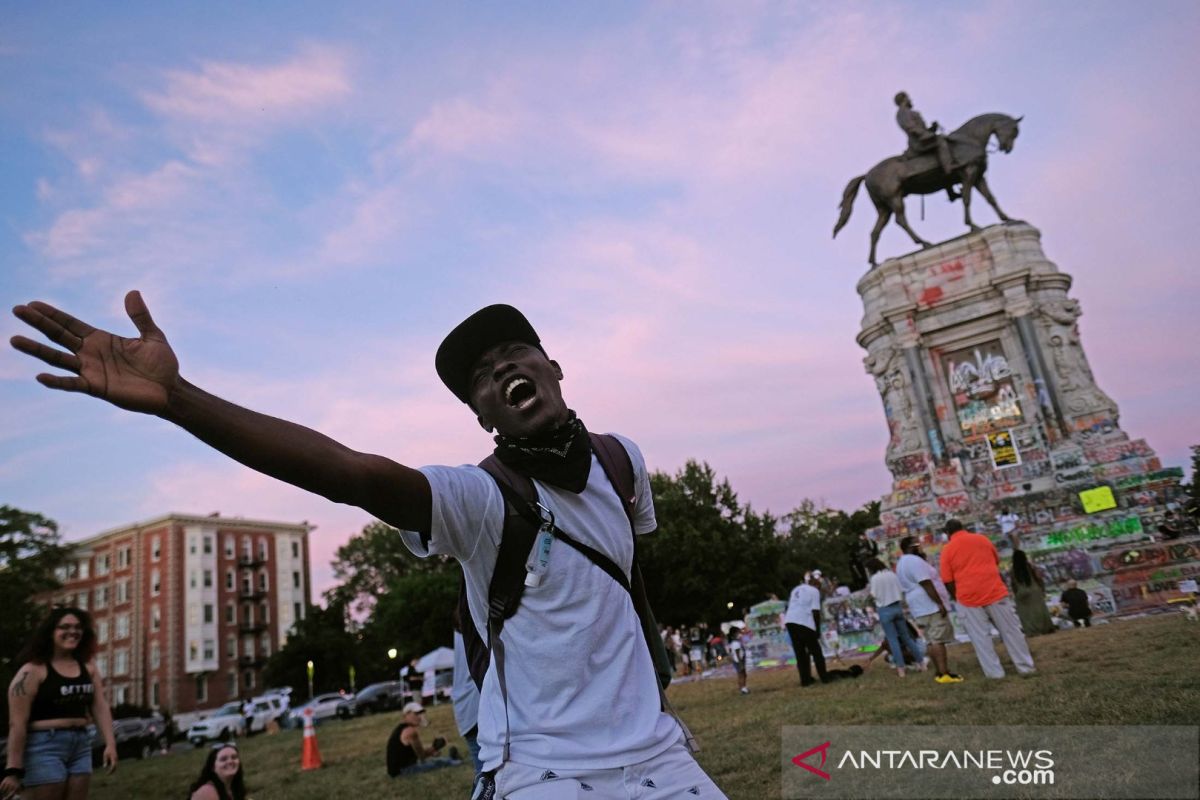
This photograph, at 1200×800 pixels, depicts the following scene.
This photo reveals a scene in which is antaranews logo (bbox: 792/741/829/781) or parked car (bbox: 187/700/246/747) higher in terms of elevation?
antaranews logo (bbox: 792/741/829/781)

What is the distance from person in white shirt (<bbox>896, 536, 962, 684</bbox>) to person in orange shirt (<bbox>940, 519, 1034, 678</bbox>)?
10.8 inches

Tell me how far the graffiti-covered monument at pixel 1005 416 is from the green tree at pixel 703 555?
19448mm

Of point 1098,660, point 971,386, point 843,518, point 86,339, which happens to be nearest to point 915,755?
point 1098,660

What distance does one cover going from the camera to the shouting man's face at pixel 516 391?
8.35 feet

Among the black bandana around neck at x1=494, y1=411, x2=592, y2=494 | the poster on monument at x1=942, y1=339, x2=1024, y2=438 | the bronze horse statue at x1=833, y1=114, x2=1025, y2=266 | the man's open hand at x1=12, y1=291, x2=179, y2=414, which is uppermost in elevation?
the bronze horse statue at x1=833, y1=114, x2=1025, y2=266

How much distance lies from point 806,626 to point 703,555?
2957 centimetres

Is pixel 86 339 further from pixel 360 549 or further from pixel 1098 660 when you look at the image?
pixel 360 549

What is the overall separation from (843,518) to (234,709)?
50.2 metres

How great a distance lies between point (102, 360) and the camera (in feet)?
6.08

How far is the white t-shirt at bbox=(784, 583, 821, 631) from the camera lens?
1218cm

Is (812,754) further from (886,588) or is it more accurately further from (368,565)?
(368,565)

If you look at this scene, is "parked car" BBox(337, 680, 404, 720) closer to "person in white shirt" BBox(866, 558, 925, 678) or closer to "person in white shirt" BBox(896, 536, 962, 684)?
"person in white shirt" BBox(866, 558, 925, 678)

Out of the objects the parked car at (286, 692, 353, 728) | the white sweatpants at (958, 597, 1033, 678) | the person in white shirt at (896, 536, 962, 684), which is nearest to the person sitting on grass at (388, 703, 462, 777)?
the person in white shirt at (896, 536, 962, 684)

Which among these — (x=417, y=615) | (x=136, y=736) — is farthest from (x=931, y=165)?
(x=417, y=615)
